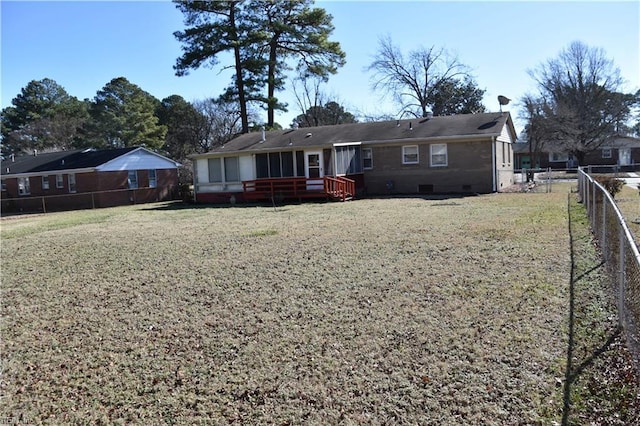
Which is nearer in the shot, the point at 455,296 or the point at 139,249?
the point at 455,296

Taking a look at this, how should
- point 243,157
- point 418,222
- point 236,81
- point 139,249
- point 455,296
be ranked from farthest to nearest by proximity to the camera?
point 236,81, point 243,157, point 418,222, point 139,249, point 455,296

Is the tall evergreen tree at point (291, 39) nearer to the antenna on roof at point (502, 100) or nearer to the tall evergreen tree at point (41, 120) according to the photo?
the antenna on roof at point (502, 100)

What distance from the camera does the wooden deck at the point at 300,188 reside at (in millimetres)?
23016

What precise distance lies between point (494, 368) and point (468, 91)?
47.8 m

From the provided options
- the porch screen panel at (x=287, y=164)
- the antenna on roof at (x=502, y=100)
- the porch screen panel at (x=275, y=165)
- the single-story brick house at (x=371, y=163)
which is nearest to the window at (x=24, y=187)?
the single-story brick house at (x=371, y=163)

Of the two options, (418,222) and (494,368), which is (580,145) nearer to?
(418,222)

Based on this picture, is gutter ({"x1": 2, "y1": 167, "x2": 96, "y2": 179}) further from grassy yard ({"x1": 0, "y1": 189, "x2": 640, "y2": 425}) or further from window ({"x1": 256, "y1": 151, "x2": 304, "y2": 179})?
grassy yard ({"x1": 0, "y1": 189, "x2": 640, "y2": 425})

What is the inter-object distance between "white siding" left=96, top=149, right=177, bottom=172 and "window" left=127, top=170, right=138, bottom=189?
29cm

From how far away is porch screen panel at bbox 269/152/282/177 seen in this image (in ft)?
83.3

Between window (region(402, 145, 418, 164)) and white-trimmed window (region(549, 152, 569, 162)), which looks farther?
white-trimmed window (region(549, 152, 569, 162))

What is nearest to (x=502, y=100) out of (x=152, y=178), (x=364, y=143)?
→ (x=364, y=143)

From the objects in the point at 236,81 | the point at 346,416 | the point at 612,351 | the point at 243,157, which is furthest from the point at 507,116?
the point at 346,416

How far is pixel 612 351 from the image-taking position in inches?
184

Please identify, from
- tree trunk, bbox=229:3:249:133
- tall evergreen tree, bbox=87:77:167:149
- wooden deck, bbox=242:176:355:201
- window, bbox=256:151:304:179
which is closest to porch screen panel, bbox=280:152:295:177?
window, bbox=256:151:304:179
